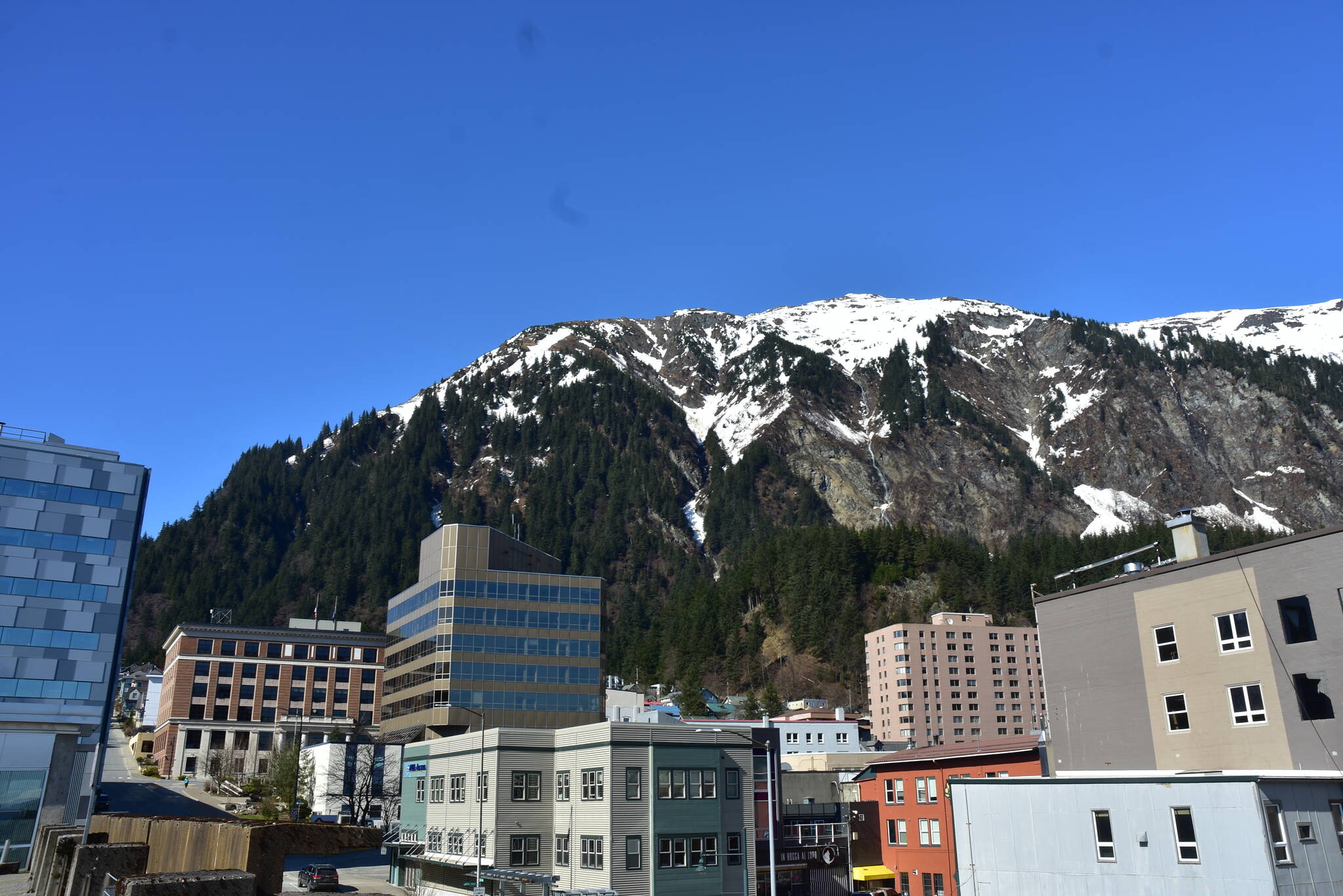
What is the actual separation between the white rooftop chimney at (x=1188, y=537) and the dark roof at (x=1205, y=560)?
1791mm

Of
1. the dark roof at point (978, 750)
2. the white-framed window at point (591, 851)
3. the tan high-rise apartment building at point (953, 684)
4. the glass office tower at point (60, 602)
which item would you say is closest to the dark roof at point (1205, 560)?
the dark roof at point (978, 750)

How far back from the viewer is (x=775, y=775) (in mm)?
85812

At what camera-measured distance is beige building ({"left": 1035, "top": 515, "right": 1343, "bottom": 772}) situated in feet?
134

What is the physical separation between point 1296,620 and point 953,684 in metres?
159

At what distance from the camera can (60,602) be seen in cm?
7206

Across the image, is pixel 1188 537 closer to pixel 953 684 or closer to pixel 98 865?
pixel 98 865

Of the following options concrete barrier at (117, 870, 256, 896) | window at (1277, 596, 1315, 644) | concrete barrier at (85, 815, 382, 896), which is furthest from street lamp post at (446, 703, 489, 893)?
concrete barrier at (117, 870, 256, 896)

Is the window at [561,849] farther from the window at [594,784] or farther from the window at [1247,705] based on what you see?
the window at [1247,705]

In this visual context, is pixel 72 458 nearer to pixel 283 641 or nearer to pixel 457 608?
pixel 457 608

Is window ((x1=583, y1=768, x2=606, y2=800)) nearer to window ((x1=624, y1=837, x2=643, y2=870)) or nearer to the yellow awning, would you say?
window ((x1=624, y1=837, x2=643, y2=870))

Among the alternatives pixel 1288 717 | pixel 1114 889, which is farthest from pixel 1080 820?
pixel 1288 717

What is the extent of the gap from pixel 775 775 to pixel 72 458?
58.6m

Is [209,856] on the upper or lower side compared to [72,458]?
lower

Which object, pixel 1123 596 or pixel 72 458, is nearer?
pixel 1123 596
